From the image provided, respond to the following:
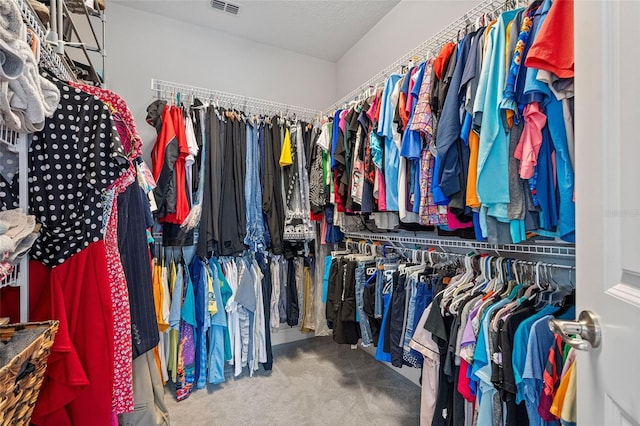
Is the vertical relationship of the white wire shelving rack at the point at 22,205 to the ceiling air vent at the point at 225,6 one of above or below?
below

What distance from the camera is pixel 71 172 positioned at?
0.96 meters

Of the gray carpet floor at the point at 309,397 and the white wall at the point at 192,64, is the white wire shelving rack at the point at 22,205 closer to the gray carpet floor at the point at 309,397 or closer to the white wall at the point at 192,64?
the gray carpet floor at the point at 309,397

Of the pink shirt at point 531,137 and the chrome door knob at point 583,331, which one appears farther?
the pink shirt at point 531,137

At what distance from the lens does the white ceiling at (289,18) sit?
2303mm

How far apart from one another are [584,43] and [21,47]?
46.2 inches

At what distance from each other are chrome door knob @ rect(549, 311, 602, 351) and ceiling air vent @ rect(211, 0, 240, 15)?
9.08 feet

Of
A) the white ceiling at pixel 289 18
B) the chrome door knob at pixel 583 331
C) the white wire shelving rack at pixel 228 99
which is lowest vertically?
the chrome door knob at pixel 583 331

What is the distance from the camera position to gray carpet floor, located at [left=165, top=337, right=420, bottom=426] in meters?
1.81

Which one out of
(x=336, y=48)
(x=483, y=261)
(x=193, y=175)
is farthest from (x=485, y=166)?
(x=336, y=48)

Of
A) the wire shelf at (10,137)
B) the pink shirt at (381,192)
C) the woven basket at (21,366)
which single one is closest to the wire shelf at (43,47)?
the wire shelf at (10,137)

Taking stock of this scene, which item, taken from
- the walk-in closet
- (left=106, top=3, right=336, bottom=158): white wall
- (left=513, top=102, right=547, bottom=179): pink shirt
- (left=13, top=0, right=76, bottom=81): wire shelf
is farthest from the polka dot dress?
(left=106, top=3, right=336, bottom=158): white wall

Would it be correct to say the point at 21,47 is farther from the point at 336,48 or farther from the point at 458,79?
the point at 336,48

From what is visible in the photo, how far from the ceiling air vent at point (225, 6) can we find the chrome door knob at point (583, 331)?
2.77 meters

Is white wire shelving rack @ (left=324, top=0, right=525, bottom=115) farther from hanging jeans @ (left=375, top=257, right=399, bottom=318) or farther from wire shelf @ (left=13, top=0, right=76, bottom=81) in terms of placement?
wire shelf @ (left=13, top=0, right=76, bottom=81)
